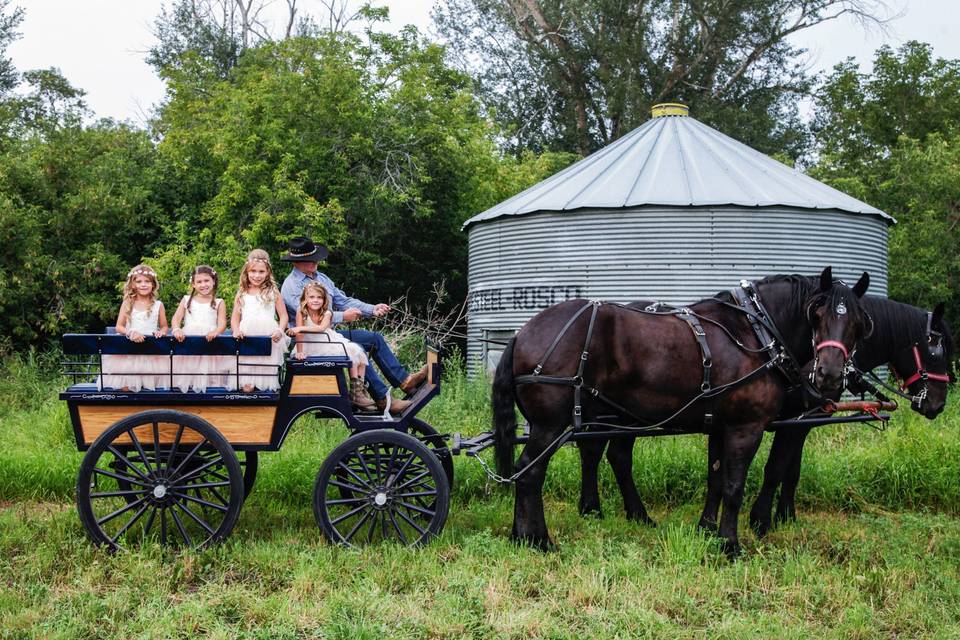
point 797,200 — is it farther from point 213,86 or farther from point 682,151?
point 213,86

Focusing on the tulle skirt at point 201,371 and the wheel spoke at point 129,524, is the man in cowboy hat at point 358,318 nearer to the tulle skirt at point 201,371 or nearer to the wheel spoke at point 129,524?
the tulle skirt at point 201,371

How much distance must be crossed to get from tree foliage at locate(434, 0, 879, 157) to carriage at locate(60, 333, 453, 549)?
25.3 meters

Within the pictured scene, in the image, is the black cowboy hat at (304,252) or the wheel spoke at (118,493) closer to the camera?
the wheel spoke at (118,493)

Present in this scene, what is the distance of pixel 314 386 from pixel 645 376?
2.06 meters

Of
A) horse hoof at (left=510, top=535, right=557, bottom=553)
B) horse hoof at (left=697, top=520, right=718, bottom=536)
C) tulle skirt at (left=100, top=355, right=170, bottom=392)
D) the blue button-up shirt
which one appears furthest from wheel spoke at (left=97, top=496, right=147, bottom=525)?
horse hoof at (left=697, top=520, right=718, bottom=536)

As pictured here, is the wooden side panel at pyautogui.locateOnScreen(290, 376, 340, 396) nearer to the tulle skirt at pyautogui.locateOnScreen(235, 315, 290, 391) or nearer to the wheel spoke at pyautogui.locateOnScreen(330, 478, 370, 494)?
the tulle skirt at pyautogui.locateOnScreen(235, 315, 290, 391)

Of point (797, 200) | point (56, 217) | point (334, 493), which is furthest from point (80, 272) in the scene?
point (797, 200)

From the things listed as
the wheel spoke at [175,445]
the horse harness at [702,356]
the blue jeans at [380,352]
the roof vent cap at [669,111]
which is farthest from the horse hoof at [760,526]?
the roof vent cap at [669,111]

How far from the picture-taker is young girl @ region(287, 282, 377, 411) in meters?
5.86

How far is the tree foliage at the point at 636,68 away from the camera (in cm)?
3033

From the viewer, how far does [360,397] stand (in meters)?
6.16

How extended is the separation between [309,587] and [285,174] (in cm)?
1091

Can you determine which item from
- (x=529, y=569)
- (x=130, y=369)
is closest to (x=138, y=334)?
(x=130, y=369)

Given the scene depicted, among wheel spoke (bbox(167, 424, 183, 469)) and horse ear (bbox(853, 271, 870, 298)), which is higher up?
horse ear (bbox(853, 271, 870, 298))
